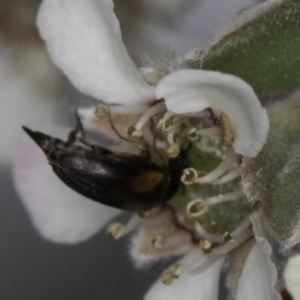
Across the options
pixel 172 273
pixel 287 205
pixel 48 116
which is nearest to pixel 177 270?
pixel 172 273

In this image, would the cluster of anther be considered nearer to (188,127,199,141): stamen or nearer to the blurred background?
(188,127,199,141): stamen

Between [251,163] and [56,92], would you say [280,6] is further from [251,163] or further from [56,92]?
[56,92]

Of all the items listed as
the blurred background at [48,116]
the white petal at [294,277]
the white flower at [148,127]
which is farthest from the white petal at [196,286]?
the blurred background at [48,116]

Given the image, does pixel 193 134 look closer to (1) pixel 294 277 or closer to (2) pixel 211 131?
(2) pixel 211 131

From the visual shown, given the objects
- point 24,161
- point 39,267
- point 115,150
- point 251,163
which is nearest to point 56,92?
point 39,267

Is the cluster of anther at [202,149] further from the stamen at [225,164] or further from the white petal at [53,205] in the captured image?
the white petal at [53,205]
